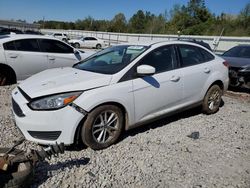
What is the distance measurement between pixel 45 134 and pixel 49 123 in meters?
0.19

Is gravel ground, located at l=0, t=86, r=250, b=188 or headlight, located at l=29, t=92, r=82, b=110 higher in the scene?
headlight, located at l=29, t=92, r=82, b=110

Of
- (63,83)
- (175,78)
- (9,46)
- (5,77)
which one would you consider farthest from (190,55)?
(5,77)

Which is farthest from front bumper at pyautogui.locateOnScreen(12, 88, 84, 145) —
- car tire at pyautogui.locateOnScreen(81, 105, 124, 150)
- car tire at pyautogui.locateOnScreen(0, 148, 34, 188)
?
car tire at pyautogui.locateOnScreen(0, 148, 34, 188)

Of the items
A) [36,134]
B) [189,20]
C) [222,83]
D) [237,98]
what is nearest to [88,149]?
[36,134]

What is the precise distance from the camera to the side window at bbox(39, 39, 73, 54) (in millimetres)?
7305

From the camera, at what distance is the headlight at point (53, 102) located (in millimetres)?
3326

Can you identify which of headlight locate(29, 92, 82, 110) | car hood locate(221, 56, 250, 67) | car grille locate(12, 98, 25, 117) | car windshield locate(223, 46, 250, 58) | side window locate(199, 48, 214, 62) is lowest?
car grille locate(12, 98, 25, 117)

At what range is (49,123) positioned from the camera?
3316mm

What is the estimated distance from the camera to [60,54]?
7523 millimetres

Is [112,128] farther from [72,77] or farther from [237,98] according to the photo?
[237,98]

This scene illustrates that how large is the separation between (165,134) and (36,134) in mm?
2144

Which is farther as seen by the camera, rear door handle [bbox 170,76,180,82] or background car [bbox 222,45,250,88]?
background car [bbox 222,45,250,88]

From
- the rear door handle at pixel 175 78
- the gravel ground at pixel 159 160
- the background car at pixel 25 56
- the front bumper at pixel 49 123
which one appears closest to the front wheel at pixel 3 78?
the background car at pixel 25 56

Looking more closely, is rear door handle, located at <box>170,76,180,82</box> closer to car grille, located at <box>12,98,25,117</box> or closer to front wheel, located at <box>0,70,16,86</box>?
car grille, located at <box>12,98,25,117</box>
